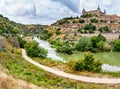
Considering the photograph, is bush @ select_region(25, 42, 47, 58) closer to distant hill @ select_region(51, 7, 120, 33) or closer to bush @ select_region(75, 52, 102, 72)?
bush @ select_region(75, 52, 102, 72)

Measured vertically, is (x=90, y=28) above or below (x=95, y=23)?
below

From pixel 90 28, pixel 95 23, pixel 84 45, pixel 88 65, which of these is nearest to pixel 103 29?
pixel 90 28

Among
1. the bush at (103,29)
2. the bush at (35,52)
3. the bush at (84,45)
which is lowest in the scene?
the bush at (84,45)

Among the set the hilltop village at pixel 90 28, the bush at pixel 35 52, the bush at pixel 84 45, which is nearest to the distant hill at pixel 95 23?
the hilltop village at pixel 90 28

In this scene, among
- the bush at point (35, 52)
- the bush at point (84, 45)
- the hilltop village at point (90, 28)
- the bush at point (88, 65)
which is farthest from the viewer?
the hilltop village at point (90, 28)

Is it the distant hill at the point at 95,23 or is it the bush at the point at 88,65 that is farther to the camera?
the distant hill at the point at 95,23

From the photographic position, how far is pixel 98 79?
80.8ft

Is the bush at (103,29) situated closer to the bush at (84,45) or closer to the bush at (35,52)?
the bush at (84,45)

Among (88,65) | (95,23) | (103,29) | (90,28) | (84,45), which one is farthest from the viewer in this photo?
(95,23)

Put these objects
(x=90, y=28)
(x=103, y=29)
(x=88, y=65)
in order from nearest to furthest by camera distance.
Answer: (x=88, y=65) < (x=90, y=28) < (x=103, y=29)

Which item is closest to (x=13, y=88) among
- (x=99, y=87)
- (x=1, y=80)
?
(x=1, y=80)

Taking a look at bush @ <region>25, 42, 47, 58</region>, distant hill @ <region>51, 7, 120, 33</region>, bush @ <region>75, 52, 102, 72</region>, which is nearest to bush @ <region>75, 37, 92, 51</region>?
bush @ <region>25, 42, 47, 58</region>

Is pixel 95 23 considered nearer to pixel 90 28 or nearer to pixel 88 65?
pixel 90 28

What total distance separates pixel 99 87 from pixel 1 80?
11.0m
